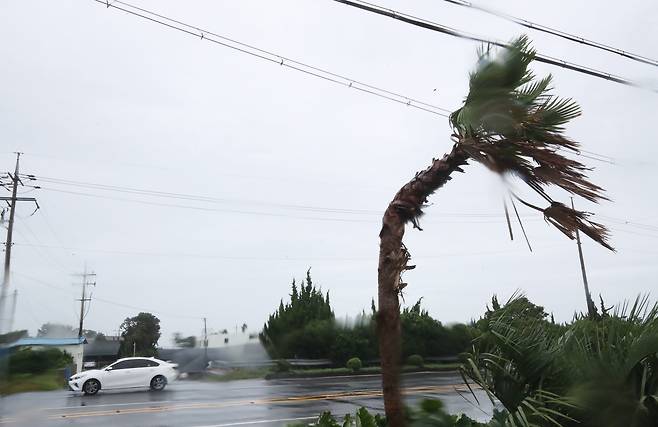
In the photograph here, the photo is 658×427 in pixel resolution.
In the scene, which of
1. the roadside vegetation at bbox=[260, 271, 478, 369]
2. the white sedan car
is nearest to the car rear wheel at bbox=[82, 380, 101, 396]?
the white sedan car

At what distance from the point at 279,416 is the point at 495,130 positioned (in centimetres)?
914

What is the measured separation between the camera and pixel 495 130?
388 centimetres

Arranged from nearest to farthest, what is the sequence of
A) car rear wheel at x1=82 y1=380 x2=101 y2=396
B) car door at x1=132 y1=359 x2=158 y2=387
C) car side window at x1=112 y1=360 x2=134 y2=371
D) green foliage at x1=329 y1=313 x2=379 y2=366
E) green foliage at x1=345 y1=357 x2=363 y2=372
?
green foliage at x1=329 y1=313 x2=379 y2=366 < green foliage at x1=345 y1=357 x2=363 y2=372 < car rear wheel at x1=82 y1=380 x2=101 y2=396 < car door at x1=132 y1=359 x2=158 y2=387 < car side window at x1=112 y1=360 x2=134 y2=371

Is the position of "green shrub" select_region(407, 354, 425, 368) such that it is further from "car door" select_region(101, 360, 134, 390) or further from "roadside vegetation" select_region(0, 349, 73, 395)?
"car door" select_region(101, 360, 134, 390)

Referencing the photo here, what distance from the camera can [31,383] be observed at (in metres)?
2.42

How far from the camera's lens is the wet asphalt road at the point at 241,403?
10664 mm

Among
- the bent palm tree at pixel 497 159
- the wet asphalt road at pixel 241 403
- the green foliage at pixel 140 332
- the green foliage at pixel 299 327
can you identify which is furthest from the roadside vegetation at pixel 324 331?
the green foliage at pixel 140 332

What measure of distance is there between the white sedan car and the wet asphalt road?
10.6 inches

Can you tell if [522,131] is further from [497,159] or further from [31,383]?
[31,383]

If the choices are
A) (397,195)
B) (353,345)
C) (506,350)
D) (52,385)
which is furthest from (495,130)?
(353,345)

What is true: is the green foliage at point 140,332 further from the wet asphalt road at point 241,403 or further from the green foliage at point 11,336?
the green foliage at point 11,336

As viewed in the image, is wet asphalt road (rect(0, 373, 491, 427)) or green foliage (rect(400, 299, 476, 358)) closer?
green foliage (rect(400, 299, 476, 358))

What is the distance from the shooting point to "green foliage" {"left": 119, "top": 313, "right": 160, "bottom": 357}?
23.6 metres

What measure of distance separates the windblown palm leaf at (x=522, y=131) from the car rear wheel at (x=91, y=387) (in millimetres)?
15333
